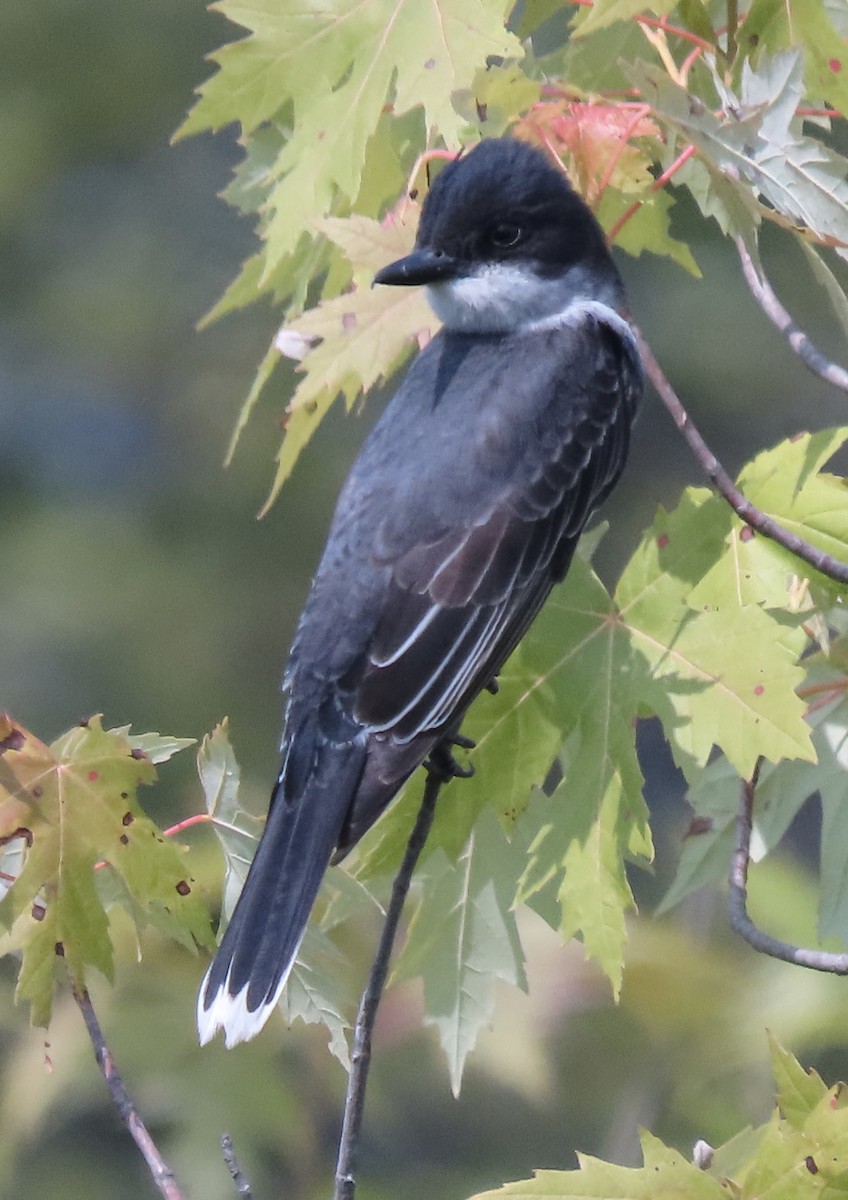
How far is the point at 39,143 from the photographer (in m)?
7.57

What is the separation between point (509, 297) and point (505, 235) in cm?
9

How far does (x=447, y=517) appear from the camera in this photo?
7.18 feet

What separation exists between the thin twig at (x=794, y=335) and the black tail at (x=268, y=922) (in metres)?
0.78

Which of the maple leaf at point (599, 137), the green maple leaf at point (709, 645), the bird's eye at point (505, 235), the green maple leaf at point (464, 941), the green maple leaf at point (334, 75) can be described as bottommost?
the green maple leaf at point (464, 941)

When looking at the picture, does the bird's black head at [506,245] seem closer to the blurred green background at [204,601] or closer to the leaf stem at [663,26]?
the leaf stem at [663,26]

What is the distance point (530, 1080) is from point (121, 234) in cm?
517

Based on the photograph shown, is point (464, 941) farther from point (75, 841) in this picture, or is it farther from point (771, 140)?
point (771, 140)

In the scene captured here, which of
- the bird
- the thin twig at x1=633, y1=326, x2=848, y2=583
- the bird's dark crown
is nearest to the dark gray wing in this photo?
the bird

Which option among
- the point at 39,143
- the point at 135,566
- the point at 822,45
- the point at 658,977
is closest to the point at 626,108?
the point at 822,45

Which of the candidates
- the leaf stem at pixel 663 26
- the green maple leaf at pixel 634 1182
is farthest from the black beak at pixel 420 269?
the green maple leaf at pixel 634 1182

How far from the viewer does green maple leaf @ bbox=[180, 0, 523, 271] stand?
1.85 meters

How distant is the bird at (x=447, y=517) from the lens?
6.54 ft

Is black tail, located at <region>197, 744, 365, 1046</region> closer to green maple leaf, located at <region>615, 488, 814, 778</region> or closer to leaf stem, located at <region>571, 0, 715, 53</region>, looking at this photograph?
green maple leaf, located at <region>615, 488, 814, 778</region>

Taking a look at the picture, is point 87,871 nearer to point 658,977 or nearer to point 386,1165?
point 658,977
